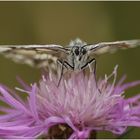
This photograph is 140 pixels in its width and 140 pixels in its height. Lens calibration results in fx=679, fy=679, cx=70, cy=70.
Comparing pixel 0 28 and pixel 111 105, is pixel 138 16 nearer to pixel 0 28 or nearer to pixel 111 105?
pixel 0 28

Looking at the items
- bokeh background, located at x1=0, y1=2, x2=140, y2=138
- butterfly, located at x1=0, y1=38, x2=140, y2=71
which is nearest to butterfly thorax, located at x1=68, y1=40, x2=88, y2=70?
butterfly, located at x1=0, y1=38, x2=140, y2=71

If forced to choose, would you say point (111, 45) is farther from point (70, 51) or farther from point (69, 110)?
point (69, 110)

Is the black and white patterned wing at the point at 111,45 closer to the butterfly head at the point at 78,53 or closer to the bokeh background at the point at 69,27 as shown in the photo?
the butterfly head at the point at 78,53

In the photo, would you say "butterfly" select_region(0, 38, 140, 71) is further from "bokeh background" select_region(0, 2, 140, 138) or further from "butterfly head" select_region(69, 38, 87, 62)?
"bokeh background" select_region(0, 2, 140, 138)

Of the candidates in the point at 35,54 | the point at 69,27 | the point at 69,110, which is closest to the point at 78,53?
the point at 69,110

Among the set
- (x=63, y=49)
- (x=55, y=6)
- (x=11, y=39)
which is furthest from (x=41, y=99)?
(x=55, y=6)
